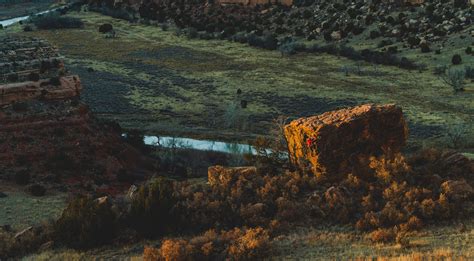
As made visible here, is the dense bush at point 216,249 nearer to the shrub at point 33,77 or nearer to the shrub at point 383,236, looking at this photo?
the shrub at point 383,236

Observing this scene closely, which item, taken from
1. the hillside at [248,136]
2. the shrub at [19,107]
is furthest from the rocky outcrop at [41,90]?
the shrub at [19,107]

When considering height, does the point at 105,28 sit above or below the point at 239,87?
above

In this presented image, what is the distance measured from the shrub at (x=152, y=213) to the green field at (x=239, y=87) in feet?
66.8

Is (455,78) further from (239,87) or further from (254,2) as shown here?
(254,2)

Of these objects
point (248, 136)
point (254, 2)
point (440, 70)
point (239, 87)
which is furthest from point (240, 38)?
point (248, 136)

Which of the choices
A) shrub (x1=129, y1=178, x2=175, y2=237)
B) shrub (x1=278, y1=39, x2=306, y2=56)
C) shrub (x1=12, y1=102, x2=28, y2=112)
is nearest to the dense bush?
shrub (x1=129, y1=178, x2=175, y2=237)

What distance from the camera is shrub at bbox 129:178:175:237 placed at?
1698cm

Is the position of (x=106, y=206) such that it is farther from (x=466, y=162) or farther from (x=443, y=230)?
(x=466, y=162)

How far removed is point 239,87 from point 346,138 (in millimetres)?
30159

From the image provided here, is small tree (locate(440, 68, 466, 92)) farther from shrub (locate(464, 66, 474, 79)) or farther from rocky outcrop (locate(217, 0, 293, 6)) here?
rocky outcrop (locate(217, 0, 293, 6))

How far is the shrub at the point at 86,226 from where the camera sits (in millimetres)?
16188

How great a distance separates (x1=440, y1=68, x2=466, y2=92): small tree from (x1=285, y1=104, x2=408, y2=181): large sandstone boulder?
81.2ft

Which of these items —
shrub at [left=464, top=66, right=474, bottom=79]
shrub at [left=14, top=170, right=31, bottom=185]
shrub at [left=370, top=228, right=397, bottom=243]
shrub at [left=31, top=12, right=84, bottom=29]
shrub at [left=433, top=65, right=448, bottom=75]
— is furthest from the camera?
shrub at [left=31, top=12, right=84, bottom=29]

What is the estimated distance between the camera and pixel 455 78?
142 ft
